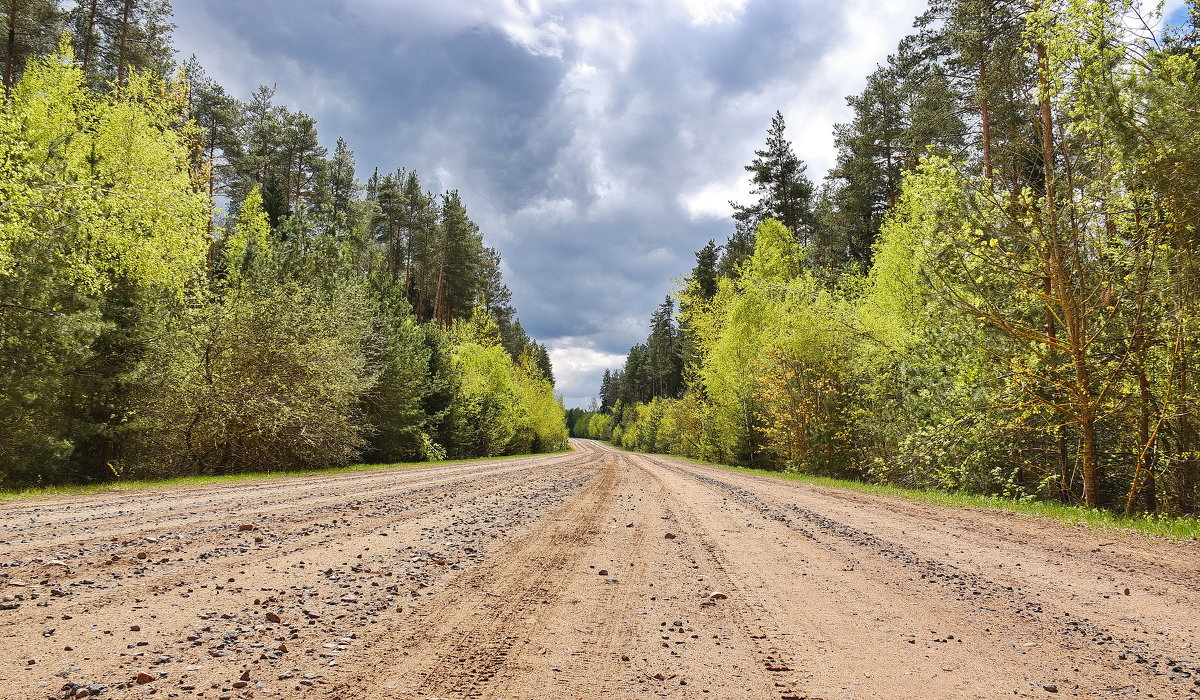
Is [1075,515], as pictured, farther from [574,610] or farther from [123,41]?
[123,41]

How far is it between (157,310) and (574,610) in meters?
14.1

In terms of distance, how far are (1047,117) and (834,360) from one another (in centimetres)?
985

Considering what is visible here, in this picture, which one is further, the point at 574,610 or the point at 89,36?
the point at 89,36

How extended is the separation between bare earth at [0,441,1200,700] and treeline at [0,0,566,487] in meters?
5.93

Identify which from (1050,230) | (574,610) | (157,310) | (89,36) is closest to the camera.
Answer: (574,610)

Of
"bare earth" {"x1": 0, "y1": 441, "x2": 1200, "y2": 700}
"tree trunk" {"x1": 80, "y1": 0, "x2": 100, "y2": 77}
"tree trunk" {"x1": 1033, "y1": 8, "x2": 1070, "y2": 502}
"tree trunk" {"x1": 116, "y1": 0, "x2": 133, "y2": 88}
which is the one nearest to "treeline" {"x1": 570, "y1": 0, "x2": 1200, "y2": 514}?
"tree trunk" {"x1": 1033, "y1": 8, "x2": 1070, "y2": 502}

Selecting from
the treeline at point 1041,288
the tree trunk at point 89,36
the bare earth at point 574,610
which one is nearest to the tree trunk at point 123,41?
the tree trunk at point 89,36

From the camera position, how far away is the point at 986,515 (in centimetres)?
832

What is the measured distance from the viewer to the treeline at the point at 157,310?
10.3m

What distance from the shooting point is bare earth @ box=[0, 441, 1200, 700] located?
245 centimetres

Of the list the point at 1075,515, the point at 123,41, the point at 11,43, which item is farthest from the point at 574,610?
the point at 123,41

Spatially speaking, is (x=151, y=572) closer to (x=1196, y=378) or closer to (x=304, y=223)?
(x=1196, y=378)

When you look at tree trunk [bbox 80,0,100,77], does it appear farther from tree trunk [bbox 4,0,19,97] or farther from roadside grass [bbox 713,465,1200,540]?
roadside grass [bbox 713,465,1200,540]

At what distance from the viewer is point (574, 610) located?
3398mm
